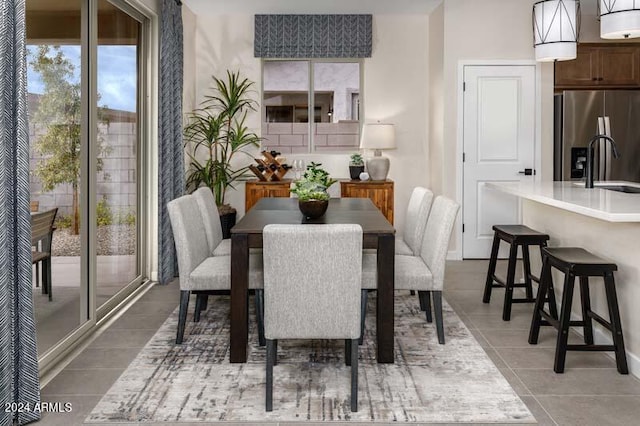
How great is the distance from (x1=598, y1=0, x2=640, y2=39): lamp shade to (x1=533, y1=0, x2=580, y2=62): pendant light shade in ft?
1.24

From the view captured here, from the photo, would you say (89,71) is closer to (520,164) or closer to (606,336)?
(606,336)

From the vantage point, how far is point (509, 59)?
19.1ft

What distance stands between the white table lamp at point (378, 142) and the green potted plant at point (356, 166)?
10cm

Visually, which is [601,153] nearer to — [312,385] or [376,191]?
[376,191]

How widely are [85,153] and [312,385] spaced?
6.58 feet

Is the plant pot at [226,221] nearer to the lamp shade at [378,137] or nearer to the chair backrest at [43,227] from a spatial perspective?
the lamp shade at [378,137]

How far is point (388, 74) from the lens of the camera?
6.45 meters

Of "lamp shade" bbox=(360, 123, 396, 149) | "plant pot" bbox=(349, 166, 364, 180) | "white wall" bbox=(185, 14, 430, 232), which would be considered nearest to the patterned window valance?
"white wall" bbox=(185, 14, 430, 232)

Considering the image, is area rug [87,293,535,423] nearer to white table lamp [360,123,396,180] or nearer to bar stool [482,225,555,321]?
bar stool [482,225,555,321]

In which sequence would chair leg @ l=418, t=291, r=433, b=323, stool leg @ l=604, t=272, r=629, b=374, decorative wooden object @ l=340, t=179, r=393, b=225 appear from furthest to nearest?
decorative wooden object @ l=340, t=179, r=393, b=225
chair leg @ l=418, t=291, r=433, b=323
stool leg @ l=604, t=272, r=629, b=374

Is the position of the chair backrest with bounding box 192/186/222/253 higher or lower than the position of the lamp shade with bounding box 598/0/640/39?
lower

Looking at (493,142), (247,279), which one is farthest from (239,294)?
(493,142)

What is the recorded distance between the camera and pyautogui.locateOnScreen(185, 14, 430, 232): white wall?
6.37 meters

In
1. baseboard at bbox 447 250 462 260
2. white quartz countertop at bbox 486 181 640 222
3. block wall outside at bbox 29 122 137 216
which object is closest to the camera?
white quartz countertop at bbox 486 181 640 222
